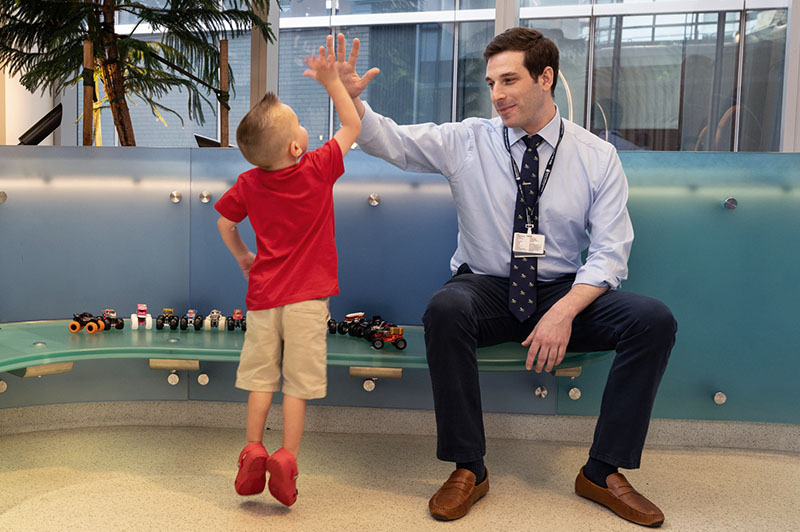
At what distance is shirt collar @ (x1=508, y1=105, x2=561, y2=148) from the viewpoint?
2.05m

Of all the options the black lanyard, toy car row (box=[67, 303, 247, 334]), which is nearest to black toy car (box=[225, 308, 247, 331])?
toy car row (box=[67, 303, 247, 334])

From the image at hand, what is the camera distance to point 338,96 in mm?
1776

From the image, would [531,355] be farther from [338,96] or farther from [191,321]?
[191,321]

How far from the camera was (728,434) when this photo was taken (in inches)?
92.9

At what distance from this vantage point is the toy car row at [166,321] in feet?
7.45

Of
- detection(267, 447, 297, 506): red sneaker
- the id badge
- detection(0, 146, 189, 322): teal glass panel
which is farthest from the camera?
detection(0, 146, 189, 322): teal glass panel

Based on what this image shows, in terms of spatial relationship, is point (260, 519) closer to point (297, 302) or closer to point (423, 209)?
point (297, 302)

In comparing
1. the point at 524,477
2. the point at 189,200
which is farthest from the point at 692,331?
the point at 189,200

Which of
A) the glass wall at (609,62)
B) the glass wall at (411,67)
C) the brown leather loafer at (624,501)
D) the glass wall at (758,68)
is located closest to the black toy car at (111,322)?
the brown leather loafer at (624,501)

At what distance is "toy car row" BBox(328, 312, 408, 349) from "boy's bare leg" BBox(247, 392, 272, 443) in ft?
1.35

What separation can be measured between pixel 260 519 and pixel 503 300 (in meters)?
0.85

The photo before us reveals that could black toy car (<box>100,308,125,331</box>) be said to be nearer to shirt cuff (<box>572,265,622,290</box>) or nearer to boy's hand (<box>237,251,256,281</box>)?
boy's hand (<box>237,251,256,281</box>)

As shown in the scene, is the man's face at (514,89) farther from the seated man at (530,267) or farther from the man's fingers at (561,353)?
the man's fingers at (561,353)

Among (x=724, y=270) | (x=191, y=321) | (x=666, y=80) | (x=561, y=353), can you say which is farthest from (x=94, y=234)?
(x=666, y=80)
